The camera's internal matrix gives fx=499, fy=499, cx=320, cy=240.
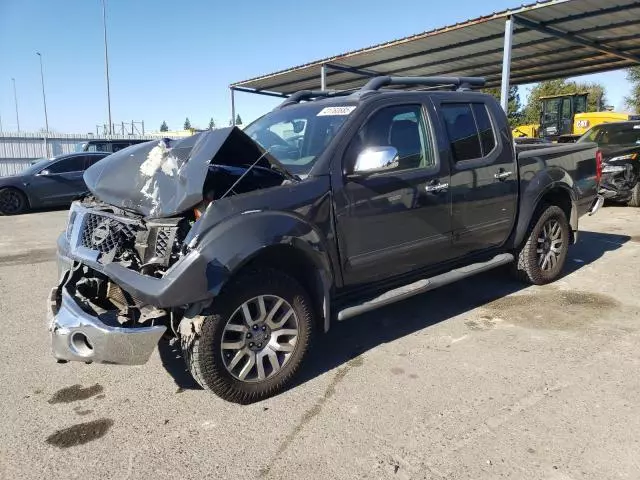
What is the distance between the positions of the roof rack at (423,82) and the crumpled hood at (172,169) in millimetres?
1285

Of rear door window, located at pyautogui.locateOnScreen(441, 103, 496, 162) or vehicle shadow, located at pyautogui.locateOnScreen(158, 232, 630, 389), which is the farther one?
rear door window, located at pyautogui.locateOnScreen(441, 103, 496, 162)

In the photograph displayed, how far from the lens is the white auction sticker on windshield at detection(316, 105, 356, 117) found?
3.77m

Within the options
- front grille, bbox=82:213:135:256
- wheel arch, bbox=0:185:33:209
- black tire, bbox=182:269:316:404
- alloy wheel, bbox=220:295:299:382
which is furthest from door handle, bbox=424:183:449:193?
wheel arch, bbox=0:185:33:209

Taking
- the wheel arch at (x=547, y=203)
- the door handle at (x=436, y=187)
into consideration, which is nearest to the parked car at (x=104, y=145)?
the wheel arch at (x=547, y=203)

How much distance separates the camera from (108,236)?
3.15m

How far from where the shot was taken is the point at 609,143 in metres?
11.0

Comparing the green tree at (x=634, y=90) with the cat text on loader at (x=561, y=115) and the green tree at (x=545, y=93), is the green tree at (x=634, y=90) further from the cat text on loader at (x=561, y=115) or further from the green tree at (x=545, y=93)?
the cat text on loader at (x=561, y=115)

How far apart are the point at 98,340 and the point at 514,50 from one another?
16042 mm

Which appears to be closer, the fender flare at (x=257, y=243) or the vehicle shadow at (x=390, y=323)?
the fender flare at (x=257, y=243)

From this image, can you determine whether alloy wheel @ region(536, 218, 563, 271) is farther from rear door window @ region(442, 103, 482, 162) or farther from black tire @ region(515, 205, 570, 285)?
rear door window @ region(442, 103, 482, 162)

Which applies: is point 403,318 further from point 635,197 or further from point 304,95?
point 635,197

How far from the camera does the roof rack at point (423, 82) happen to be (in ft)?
13.4

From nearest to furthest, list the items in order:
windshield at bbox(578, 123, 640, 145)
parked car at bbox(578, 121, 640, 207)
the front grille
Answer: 1. the front grille
2. parked car at bbox(578, 121, 640, 207)
3. windshield at bbox(578, 123, 640, 145)

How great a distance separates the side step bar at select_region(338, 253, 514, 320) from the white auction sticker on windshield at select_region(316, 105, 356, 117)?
1.42 m
